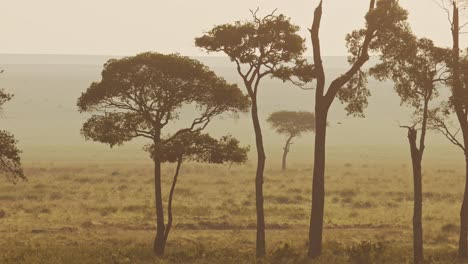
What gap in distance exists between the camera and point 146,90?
92.2 ft

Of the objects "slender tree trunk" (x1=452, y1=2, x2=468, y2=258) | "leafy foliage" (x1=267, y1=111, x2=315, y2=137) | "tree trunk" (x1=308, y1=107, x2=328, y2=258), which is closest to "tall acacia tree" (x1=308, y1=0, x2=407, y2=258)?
"tree trunk" (x1=308, y1=107, x2=328, y2=258)

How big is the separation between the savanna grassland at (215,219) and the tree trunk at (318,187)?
2.20 ft

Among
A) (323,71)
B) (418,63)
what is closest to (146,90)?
(323,71)

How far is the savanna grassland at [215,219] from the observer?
26.6 m

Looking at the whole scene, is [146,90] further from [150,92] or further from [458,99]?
[458,99]

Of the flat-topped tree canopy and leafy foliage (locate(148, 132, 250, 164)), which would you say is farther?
the flat-topped tree canopy

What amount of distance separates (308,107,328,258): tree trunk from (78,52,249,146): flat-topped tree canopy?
417 cm

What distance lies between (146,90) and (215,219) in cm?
1484

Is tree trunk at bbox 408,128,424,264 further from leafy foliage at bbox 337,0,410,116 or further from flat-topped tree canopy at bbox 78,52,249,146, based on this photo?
flat-topped tree canopy at bbox 78,52,249,146

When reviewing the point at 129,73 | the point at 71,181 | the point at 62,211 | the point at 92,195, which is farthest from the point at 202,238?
the point at 71,181

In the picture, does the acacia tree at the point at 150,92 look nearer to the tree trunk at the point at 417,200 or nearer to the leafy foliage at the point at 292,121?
the tree trunk at the point at 417,200

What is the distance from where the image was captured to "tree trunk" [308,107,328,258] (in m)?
25.7

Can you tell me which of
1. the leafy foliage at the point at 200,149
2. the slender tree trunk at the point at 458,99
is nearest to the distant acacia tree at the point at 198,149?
the leafy foliage at the point at 200,149

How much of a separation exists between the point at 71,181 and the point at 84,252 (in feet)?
136
